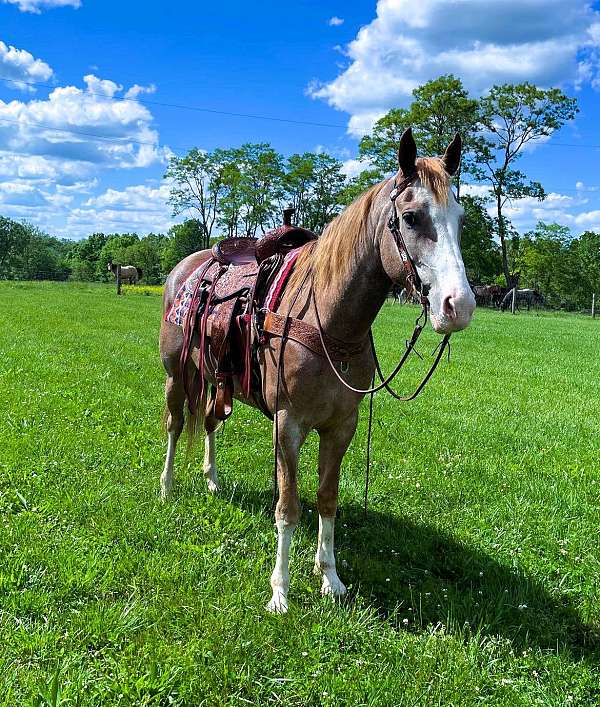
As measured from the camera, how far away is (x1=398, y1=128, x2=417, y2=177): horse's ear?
227cm

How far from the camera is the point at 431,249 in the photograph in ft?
7.27

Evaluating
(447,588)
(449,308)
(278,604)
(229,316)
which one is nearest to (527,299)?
(447,588)

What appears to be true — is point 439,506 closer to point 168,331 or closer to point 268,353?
point 268,353

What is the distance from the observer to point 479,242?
3697 centimetres

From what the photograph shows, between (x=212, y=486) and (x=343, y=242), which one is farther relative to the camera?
(x=212, y=486)

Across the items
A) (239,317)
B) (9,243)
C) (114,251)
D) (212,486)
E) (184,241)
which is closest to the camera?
(239,317)

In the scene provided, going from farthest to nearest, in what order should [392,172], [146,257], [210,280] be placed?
[146,257]
[392,172]
[210,280]

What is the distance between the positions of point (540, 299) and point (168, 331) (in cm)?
4979

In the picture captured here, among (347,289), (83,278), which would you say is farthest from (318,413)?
(83,278)

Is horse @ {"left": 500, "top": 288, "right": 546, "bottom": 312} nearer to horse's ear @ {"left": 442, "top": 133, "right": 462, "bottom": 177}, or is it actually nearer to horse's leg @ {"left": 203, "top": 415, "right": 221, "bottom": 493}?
horse's leg @ {"left": 203, "top": 415, "right": 221, "bottom": 493}

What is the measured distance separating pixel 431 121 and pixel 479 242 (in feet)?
30.1

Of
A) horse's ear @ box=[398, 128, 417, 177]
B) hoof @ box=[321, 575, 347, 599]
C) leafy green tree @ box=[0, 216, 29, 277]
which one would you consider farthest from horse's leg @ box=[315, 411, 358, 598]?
leafy green tree @ box=[0, 216, 29, 277]

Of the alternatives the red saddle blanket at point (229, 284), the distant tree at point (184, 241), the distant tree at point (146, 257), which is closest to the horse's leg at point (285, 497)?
the red saddle blanket at point (229, 284)

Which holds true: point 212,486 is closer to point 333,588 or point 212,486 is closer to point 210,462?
point 210,462
